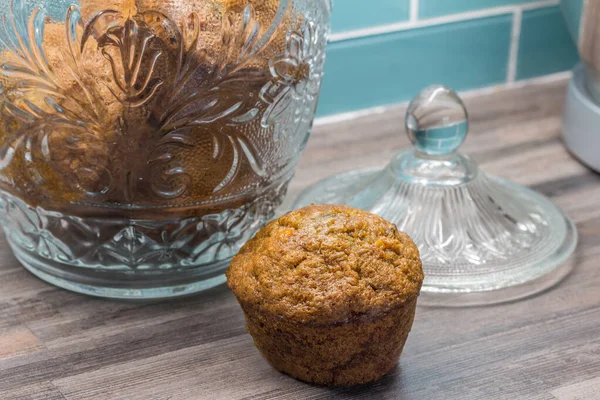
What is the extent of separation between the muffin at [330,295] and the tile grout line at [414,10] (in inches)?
21.4

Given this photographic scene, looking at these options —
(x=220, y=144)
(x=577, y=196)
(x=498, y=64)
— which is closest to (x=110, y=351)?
(x=220, y=144)

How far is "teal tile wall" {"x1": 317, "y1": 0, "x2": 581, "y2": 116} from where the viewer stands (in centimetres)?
113

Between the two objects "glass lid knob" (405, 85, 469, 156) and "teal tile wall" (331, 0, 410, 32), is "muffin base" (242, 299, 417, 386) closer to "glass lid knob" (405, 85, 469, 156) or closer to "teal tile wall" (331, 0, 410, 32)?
"glass lid knob" (405, 85, 469, 156)

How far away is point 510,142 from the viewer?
1081 mm

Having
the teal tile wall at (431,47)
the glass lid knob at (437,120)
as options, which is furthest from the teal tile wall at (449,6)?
the glass lid knob at (437,120)

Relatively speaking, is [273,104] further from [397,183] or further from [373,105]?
[373,105]

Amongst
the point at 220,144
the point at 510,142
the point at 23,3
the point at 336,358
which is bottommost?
the point at 510,142

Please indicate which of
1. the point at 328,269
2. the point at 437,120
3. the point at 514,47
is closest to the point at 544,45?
the point at 514,47

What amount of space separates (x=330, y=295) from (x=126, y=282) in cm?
23

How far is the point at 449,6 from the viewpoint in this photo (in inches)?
45.7

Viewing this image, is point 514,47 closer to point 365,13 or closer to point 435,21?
point 435,21

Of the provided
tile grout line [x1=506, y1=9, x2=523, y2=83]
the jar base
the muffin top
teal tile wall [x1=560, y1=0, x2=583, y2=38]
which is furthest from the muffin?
tile grout line [x1=506, y1=9, x2=523, y2=83]

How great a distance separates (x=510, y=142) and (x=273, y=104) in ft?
1.49

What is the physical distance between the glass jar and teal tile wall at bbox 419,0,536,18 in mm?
414
